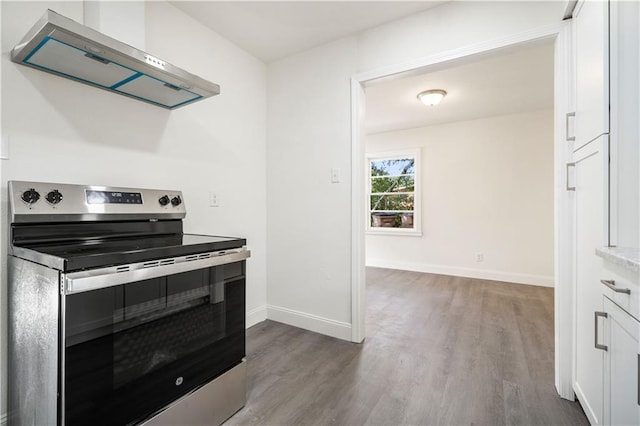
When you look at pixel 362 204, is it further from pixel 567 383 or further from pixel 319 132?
pixel 567 383

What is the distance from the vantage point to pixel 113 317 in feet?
3.48

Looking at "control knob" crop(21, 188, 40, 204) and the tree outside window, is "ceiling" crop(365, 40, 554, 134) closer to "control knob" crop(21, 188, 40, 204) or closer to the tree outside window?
the tree outside window

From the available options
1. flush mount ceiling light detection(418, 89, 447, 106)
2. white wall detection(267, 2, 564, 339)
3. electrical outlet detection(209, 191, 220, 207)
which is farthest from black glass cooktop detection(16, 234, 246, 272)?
flush mount ceiling light detection(418, 89, 447, 106)

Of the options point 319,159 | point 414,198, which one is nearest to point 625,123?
point 319,159

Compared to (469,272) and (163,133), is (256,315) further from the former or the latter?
(469,272)

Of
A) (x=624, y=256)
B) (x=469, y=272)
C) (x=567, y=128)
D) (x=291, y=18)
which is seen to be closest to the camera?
(x=624, y=256)

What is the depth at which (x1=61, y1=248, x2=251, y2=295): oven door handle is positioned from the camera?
949 millimetres

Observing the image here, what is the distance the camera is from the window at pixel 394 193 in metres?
5.22

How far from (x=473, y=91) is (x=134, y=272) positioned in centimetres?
391

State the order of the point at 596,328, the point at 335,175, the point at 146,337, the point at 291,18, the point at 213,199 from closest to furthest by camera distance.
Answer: the point at 146,337 → the point at 596,328 → the point at 291,18 → the point at 213,199 → the point at 335,175

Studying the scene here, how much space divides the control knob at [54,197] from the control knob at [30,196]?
4cm

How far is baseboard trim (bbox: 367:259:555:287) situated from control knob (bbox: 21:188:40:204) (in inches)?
193

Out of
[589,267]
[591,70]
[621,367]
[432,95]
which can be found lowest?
[621,367]

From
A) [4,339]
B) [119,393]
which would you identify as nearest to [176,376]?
[119,393]
